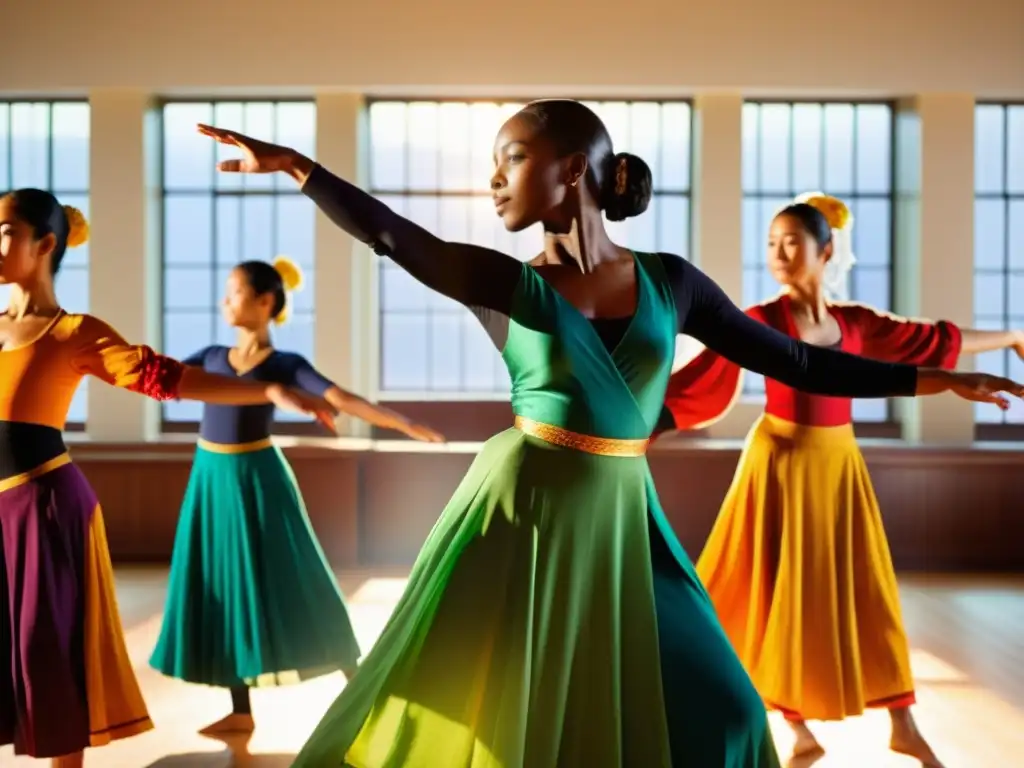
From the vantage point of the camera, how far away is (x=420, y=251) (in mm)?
1532

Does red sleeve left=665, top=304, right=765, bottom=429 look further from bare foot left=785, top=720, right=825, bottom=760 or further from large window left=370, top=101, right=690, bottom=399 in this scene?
large window left=370, top=101, right=690, bottom=399

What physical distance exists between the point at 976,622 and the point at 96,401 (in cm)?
514

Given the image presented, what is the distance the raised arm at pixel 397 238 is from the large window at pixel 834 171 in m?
5.79

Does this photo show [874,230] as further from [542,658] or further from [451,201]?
[542,658]

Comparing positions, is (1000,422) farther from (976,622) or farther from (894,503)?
(976,622)

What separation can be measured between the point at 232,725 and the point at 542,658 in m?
2.06

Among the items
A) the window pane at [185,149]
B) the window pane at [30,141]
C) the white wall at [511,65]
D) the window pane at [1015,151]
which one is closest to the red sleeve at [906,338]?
the white wall at [511,65]

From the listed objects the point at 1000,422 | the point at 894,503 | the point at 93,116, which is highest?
the point at 93,116

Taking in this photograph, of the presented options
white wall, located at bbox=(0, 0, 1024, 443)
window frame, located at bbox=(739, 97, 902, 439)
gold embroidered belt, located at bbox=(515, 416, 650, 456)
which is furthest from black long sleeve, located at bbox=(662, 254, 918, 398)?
window frame, located at bbox=(739, 97, 902, 439)

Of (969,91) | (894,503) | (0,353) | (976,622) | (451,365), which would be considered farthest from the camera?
(451,365)

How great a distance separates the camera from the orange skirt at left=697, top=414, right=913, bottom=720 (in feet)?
9.13

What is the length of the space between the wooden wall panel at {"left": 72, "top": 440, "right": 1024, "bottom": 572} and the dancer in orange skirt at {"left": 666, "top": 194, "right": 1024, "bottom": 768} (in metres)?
3.26

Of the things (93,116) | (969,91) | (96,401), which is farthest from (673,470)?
(93,116)

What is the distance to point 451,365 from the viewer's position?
7316 millimetres
